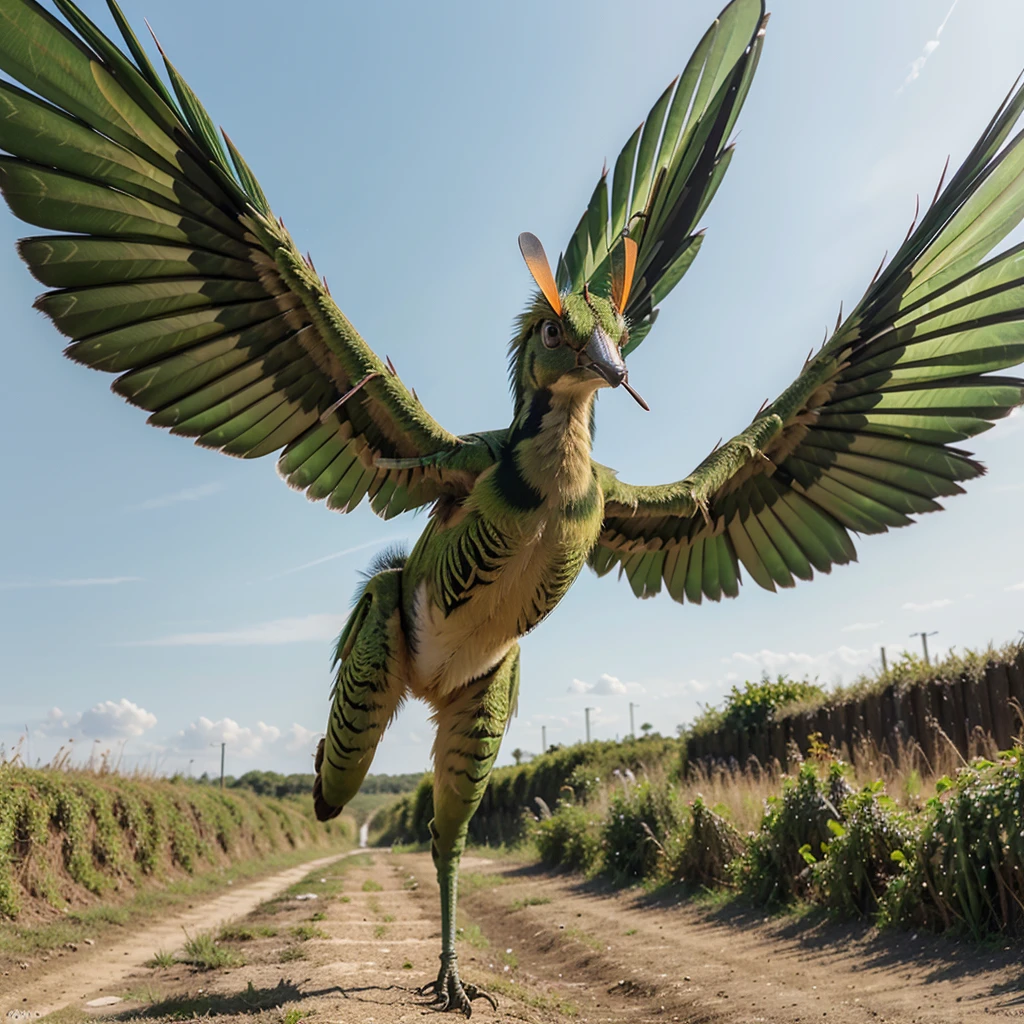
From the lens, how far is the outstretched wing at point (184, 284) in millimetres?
2869

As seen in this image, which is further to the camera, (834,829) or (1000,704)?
(1000,704)

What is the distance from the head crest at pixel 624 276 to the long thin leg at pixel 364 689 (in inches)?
69.3

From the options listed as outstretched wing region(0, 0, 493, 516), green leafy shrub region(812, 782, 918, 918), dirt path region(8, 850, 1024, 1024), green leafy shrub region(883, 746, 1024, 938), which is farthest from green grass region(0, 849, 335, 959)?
green leafy shrub region(883, 746, 1024, 938)

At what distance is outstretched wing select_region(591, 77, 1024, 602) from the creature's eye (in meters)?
0.87

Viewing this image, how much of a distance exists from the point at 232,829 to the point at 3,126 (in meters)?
25.2

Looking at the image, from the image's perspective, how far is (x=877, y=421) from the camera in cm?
443

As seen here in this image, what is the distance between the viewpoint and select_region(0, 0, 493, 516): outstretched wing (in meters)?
2.87

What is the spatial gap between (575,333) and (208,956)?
627 centimetres

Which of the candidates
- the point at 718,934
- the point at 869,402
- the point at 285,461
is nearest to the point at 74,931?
the point at 718,934

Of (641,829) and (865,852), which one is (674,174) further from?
(641,829)

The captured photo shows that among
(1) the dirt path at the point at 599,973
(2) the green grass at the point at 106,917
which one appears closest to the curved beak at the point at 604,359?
(1) the dirt path at the point at 599,973

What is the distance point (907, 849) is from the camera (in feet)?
22.5

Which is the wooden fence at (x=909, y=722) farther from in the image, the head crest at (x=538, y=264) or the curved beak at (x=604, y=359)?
the head crest at (x=538, y=264)

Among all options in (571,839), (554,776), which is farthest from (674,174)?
(554,776)
